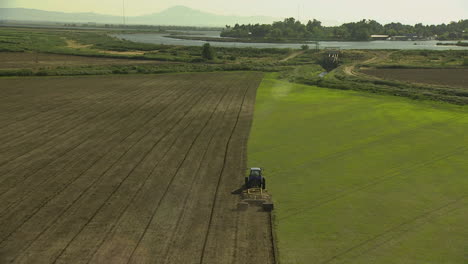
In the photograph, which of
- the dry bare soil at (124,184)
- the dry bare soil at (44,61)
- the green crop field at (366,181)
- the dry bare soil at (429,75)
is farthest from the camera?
the dry bare soil at (44,61)

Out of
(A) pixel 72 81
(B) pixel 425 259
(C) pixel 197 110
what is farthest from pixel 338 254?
(A) pixel 72 81

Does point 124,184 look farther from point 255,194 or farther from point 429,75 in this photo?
point 429,75

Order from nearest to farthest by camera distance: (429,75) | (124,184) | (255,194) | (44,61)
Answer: (255,194), (124,184), (429,75), (44,61)

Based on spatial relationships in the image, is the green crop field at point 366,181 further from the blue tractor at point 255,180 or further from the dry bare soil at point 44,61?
the dry bare soil at point 44,61

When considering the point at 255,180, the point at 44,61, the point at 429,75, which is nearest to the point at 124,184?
the point at 255,180

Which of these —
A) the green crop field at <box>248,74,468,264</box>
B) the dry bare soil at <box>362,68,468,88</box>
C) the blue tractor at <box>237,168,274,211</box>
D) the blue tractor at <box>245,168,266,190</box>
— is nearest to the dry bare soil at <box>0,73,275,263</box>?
the blue tractor at <box>237,168,274,211</box>

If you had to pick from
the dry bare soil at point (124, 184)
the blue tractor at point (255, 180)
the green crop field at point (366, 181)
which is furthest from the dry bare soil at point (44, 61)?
the blue tractor at point (255, 180)
